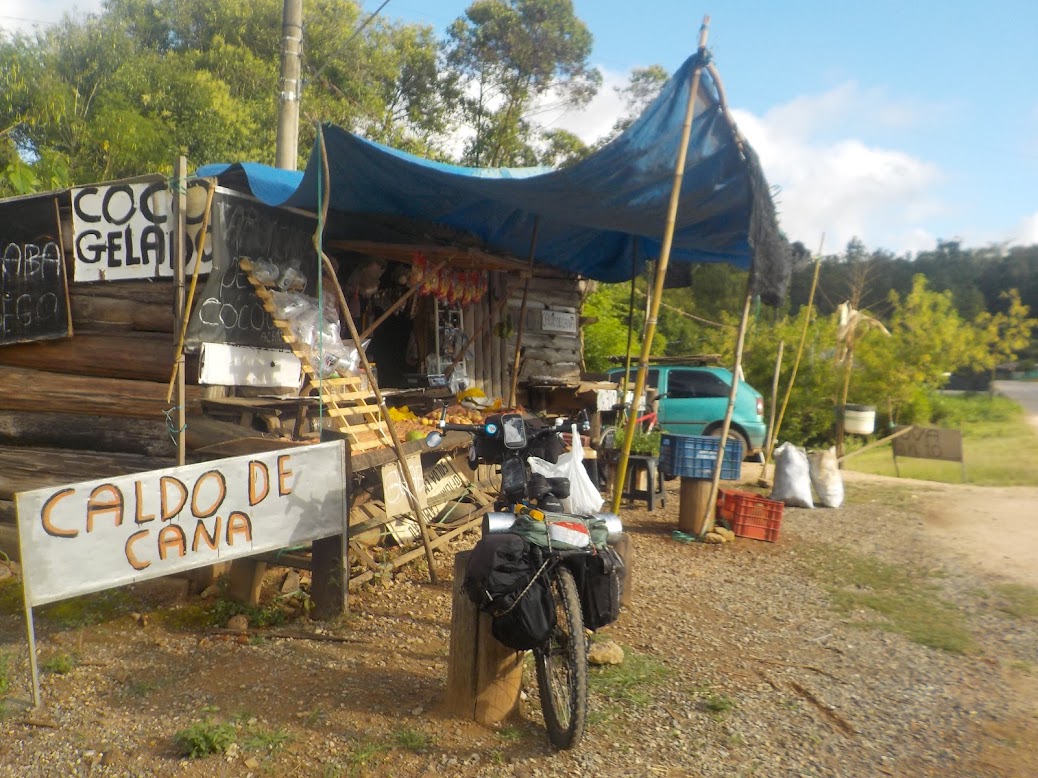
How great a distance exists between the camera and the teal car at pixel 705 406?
40.7 ft

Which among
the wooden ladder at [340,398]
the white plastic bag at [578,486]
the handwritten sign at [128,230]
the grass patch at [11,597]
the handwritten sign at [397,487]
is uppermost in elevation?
the handwritten sign at [128,230]

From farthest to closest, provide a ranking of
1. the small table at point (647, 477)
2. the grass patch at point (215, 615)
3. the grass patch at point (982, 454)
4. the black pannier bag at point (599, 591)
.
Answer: the grass patch at point (982, 454) → the small table at point (647, 477) → the grass patch at point (215, 615) → the black pannier bag at point (599, 591)

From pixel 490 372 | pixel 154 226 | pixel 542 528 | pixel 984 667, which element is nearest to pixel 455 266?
pixel 490 372

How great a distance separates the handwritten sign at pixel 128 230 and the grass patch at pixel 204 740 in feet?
10.7

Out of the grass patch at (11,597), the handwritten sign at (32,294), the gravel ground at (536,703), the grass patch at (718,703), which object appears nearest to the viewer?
the gravel ground at (536,703)

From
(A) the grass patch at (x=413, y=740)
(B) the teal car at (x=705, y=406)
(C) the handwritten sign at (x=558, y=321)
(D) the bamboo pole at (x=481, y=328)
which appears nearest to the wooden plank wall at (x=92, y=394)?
(D) the bamboo pole at (x=481, y=328)

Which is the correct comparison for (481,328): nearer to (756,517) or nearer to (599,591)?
(756,517)

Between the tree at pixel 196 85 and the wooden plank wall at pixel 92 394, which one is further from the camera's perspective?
the tree at pixel 196 85

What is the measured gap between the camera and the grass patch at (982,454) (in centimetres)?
1322

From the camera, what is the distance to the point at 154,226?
221 inches

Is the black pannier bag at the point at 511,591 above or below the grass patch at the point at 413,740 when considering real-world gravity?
above

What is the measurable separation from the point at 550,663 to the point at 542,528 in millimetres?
559

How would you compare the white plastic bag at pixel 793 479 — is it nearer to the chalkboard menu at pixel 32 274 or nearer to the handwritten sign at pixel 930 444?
the handwritten sign at pixel 930 444

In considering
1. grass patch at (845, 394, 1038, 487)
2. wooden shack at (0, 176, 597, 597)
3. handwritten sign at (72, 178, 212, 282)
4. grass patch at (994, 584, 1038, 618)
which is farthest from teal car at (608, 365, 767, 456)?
handwritten sign at (72, 178, 212, 282)
